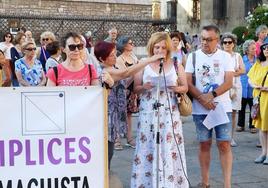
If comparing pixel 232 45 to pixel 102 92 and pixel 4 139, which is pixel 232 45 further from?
pixel 4 139

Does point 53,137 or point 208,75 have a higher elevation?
point 208,75

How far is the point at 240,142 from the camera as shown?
417 inches

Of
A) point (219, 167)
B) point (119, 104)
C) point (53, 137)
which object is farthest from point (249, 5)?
point (53, 137)

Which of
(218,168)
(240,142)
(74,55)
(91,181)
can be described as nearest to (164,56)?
(74,55)

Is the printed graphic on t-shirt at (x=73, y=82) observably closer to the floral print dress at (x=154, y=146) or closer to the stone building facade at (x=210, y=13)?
the floral print dress at (x=154, y=146)

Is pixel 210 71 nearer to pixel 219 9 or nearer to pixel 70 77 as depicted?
pixel 70 77

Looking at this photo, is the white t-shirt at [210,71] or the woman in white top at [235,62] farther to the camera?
the woman in white top at [235,62]

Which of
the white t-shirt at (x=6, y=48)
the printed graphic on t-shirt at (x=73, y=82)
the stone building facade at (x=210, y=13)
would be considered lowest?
the printed graphic on t-shirt at (x=73, y=82)

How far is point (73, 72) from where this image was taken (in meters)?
5.90

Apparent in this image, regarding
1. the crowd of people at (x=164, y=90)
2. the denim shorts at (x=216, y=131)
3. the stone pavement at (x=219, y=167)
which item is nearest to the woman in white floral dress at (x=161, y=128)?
the crowd of people at (x=164, y=90)

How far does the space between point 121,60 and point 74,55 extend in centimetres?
355

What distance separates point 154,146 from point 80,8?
20.3 metres

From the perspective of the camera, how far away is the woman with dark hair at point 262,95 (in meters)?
8.70

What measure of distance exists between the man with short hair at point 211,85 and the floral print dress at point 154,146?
0.43m
